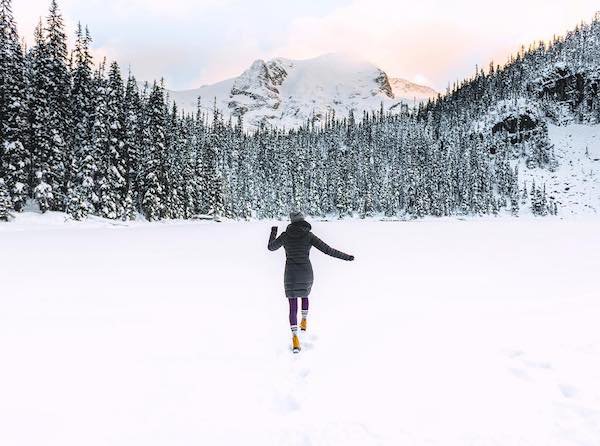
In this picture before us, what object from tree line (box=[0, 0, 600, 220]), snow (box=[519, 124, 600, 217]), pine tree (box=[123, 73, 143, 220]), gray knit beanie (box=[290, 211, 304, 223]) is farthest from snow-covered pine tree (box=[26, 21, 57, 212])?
snow (box=[519, 124, 600, 217])

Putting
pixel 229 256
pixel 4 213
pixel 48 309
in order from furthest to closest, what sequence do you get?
pixel 4 213 < pixel 229 256 < pixel 48 309

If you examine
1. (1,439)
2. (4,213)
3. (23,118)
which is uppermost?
(23,118)

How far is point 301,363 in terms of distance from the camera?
245 inches

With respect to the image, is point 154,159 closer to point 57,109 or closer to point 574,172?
point 57,109

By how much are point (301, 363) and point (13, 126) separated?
126 feet

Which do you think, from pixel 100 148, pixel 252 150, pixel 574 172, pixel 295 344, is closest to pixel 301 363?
pixel 295 344

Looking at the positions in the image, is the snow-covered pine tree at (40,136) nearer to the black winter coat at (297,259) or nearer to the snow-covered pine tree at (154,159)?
the snow-covered pine tree at (154,159)

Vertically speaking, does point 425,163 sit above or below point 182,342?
above

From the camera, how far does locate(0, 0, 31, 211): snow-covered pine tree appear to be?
3359 centimetres

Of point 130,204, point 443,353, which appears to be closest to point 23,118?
point 130,204

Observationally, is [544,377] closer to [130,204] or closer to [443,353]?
[443,353]

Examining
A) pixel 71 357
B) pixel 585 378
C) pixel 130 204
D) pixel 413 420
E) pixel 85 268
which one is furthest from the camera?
pixel 130 204

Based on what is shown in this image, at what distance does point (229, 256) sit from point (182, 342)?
479 inches

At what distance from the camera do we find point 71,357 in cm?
626
